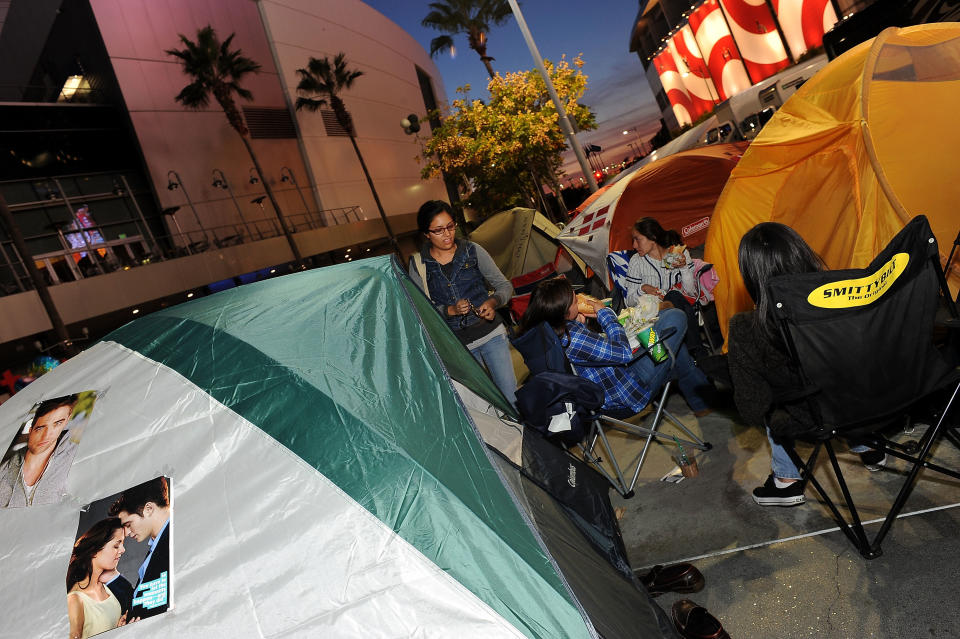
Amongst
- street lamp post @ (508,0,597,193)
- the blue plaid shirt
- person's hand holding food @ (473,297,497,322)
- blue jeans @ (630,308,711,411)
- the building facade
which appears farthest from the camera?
the building facade

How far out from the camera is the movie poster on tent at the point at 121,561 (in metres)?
1.60

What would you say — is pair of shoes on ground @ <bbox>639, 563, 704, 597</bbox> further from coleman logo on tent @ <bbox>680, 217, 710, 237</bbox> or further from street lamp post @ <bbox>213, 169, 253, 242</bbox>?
street lamp post @ <bbox>213, 169, 253, 242</bbox>

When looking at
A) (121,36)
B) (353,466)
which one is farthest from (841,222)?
(121,36)

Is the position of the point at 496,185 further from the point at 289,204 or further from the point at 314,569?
the point at 314,569

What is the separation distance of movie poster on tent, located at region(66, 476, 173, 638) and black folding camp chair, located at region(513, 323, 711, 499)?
203 centimetres

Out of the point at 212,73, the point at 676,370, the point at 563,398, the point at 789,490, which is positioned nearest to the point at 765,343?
the point at 789,490

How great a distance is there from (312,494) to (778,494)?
2.33 metres

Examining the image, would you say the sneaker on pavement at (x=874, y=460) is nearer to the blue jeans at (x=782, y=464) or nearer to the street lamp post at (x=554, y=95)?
the blue jeans at (x=782, y=464)

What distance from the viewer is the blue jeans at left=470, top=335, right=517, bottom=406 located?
4.08m

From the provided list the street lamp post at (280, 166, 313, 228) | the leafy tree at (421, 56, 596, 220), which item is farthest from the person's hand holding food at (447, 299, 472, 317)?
the street lamp post at (280, 166, 313, 228)

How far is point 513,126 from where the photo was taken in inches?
696

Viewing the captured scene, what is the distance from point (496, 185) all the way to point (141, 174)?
13015mm

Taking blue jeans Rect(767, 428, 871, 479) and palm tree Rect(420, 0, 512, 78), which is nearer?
blue jeans Rect(767, 428, 871, 479)

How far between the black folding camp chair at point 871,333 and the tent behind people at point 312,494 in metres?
1.09
